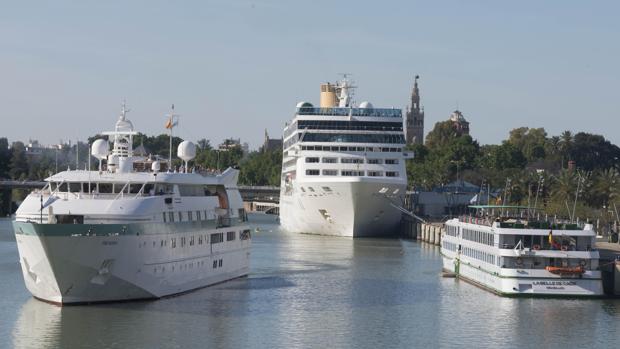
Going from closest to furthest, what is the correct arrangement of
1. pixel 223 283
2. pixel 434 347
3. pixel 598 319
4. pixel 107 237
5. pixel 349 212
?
pixel 434 347, pixel 107 237, pixel 598 319, pixel 223 283, pixel 349 212

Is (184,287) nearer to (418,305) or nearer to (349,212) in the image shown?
(418,305)

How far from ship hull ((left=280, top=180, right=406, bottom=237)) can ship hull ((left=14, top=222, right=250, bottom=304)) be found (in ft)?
172

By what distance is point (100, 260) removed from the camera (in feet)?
167

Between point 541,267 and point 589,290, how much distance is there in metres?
2.54

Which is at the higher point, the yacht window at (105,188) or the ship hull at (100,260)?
the yacht window at (105,188)

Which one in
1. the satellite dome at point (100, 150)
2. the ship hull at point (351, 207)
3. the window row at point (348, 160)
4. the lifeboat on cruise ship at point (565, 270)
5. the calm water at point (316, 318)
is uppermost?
the window row at point (348, 160)

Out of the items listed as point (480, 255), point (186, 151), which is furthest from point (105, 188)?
point (480, 255)

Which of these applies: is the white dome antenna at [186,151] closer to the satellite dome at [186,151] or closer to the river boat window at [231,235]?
the satellite dome at [186,151]

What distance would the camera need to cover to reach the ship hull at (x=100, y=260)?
50.2m

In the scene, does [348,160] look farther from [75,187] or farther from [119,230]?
[119,230]

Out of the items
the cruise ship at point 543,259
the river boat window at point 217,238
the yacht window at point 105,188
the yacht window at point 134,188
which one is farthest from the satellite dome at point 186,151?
the cruise ship at point 543,259

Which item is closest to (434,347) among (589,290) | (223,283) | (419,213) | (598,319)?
(598,319)

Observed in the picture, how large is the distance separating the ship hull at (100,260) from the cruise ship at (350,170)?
53.4m

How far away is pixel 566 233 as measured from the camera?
5947 centimetres
